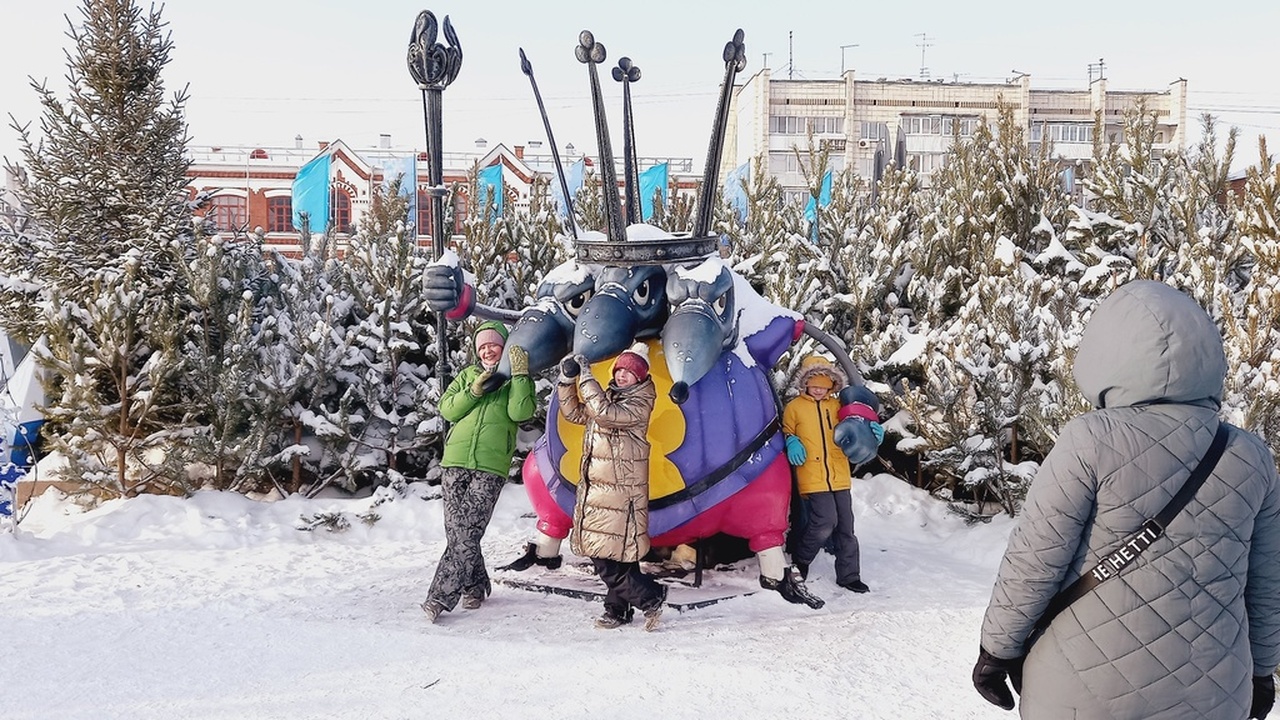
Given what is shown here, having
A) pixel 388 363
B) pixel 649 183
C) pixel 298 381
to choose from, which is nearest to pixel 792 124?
pixel 649 183

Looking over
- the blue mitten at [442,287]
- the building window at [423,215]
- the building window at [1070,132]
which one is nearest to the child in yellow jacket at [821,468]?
the blue mitten at [442,287]

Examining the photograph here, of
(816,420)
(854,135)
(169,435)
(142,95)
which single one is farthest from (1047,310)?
(854,135)

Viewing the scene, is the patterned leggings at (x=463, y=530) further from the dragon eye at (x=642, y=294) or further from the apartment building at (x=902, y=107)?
the apartment building at (x=902, y=107)

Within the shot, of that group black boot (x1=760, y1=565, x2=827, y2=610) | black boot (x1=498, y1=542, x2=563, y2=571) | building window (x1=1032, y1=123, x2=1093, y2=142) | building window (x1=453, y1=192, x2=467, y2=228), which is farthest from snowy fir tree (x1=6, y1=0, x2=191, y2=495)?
building window (x1=1032, y1=123, x2=1093, y2=142)

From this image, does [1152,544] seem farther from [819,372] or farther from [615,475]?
[819,372]

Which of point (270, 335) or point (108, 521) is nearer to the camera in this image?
point (108, 521)

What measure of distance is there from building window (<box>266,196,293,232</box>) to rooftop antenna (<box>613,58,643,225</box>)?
2737 cm

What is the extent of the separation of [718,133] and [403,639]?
315 centimetres

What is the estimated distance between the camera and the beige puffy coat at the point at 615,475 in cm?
445

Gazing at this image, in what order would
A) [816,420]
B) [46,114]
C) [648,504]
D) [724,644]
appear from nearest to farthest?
[724,644] < [648,504] < [816,420] < [46,114]

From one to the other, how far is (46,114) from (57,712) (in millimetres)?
6280

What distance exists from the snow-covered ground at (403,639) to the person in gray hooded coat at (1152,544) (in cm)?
154

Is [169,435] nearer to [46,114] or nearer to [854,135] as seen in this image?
[46,114]

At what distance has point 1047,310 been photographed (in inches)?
259
